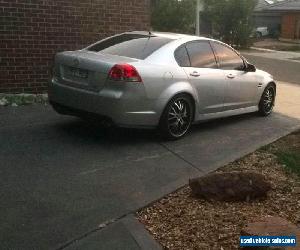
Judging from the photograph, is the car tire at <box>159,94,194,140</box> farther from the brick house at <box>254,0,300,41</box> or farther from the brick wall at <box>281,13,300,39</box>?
the brick wall at <box>281,13,300,39</box>

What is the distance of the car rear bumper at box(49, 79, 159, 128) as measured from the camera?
6.44 m

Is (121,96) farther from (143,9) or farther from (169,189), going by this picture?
(143,9)

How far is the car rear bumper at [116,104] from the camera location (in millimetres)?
6441

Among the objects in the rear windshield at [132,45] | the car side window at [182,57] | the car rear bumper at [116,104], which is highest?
the rear windshield at [132,45]

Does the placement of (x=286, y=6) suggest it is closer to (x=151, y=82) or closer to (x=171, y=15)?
(x=171, y=15)

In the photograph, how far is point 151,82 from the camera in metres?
6.67

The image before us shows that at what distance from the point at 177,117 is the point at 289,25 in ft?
134

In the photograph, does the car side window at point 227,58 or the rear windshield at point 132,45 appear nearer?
the rear windshield at point 132,45

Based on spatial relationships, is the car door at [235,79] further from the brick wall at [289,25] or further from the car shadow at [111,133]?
the brick wall at [289,25]

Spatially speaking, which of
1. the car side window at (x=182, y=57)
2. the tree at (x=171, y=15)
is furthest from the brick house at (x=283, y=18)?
the car side window at (x=182, y=57)

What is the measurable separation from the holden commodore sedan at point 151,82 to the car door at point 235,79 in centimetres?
2

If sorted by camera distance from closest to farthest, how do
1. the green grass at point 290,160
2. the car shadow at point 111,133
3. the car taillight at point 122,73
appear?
the green grass at point 290,160, the car taillight at point 122,73, the car shadow at point 111,133

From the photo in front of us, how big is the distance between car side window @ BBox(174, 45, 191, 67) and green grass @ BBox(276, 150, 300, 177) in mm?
1871

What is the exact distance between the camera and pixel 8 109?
349 inches
